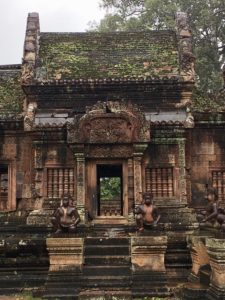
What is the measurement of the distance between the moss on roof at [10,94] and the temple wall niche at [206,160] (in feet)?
20.6

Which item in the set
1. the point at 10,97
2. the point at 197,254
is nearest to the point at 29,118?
the point at 10,97

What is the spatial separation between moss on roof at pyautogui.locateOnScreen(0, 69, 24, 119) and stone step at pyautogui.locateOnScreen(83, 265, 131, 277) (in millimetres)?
6488

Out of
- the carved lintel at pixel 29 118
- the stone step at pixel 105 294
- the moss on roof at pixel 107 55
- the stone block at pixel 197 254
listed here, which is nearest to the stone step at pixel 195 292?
the stone block at pixel 197 254

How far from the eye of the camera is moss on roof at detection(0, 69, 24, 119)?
606 inches

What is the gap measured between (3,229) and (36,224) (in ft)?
4.31

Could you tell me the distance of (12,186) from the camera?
14945mm

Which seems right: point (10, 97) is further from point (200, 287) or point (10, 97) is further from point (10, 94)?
point (200, 287)

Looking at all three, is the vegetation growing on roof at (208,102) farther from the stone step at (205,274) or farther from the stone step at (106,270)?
the stone step at (106,270)

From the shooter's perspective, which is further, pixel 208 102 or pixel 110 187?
pixel 110 187

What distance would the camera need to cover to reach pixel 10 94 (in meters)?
16.3

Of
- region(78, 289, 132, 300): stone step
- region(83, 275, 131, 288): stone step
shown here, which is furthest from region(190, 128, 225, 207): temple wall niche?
region(78, 289, 132, 300): stone step

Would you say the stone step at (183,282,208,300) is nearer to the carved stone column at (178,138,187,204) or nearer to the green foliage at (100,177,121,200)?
the carved stone column at (178,138,187,204)

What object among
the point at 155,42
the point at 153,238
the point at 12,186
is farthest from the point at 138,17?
the point at 153,238

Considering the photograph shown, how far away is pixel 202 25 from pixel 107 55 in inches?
550
